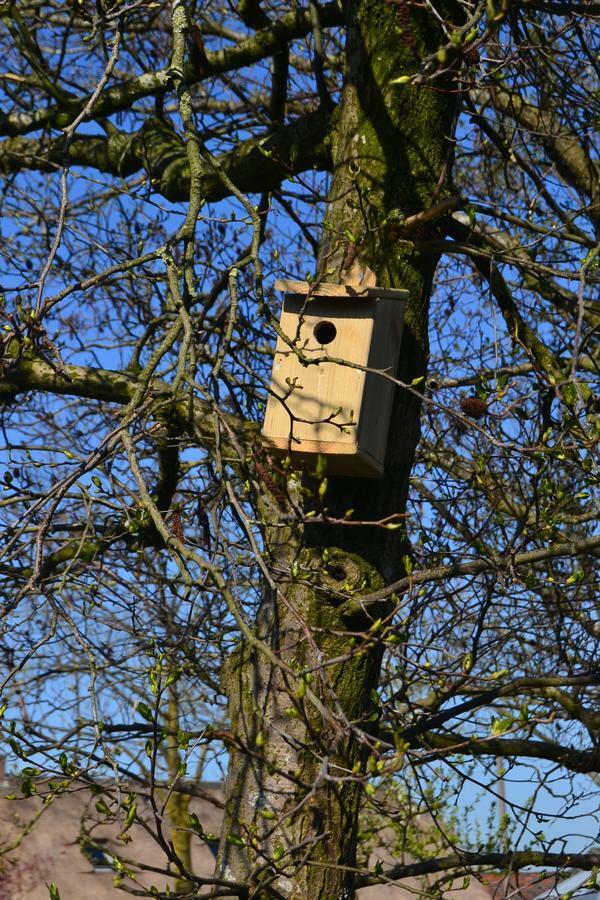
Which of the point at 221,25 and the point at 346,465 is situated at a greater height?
the point at 221,25

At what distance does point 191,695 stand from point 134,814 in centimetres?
549

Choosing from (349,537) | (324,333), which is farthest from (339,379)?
(349,537)

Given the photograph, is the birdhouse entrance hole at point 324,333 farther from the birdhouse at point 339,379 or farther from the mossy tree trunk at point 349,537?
the mossy tree trunk at point 349,537

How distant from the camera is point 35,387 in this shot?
4723 mm

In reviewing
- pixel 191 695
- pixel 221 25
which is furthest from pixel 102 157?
pixel 191 695

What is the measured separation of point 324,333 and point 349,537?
0.71 m

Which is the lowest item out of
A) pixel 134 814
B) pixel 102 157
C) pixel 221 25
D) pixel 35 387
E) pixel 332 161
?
pixel 134 814

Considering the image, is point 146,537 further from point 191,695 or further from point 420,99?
point 191,695

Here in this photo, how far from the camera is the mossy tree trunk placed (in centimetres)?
326

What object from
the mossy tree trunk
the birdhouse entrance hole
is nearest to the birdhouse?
the birdhouse entrance hole

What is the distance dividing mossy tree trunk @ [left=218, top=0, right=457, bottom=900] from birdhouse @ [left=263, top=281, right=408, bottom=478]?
0.15m

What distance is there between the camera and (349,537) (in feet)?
11.5

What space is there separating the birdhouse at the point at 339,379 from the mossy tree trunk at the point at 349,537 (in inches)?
5.9

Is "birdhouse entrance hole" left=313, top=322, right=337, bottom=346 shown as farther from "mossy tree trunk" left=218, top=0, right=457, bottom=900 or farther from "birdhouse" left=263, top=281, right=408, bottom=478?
"mossy tree trunk" left=218, top=0, right=457, bottom=900
